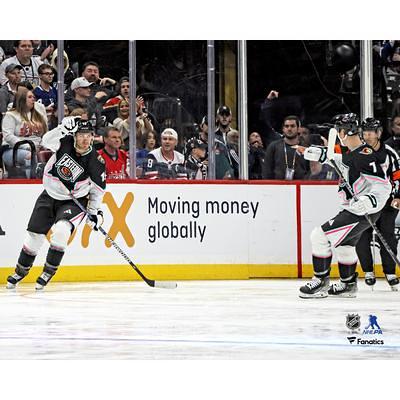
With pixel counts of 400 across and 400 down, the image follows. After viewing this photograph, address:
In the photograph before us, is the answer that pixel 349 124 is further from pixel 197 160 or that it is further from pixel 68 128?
pixel 197 160

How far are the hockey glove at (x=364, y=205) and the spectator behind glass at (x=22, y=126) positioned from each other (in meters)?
2.75

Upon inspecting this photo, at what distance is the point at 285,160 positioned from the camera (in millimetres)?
9484

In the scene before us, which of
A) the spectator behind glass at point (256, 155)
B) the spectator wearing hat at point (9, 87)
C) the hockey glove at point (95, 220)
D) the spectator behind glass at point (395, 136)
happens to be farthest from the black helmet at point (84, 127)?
the spectator behind glass at point (395, 136)

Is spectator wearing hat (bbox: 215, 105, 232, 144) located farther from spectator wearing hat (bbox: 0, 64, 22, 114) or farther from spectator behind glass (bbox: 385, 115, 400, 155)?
spectator wearing hat (bbox: 0, 64, 22, 114)

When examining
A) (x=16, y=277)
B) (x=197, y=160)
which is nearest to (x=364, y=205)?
(x=197, y=160)

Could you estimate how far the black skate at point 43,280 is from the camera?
26.1 feet

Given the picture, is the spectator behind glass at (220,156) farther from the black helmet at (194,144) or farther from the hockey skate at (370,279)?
the hockey skate at (370,279)

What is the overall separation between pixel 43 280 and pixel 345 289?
2146 mm

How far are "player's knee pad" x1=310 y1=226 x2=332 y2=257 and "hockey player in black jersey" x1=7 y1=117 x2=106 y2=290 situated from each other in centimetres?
167

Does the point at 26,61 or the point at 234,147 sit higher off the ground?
the point at 26,61

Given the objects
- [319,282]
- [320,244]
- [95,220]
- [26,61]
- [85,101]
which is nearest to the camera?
[320,244]

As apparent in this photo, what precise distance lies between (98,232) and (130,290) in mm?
912

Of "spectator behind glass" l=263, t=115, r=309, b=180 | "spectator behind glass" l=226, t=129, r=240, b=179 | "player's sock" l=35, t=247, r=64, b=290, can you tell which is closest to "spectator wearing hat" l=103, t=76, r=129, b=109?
"spectator behind glass" l=226, t=129, r=240, b=179

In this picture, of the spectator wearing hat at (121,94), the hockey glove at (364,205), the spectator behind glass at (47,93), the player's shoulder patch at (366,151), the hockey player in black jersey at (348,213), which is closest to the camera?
the hockey player in black jersey at (348,213)
